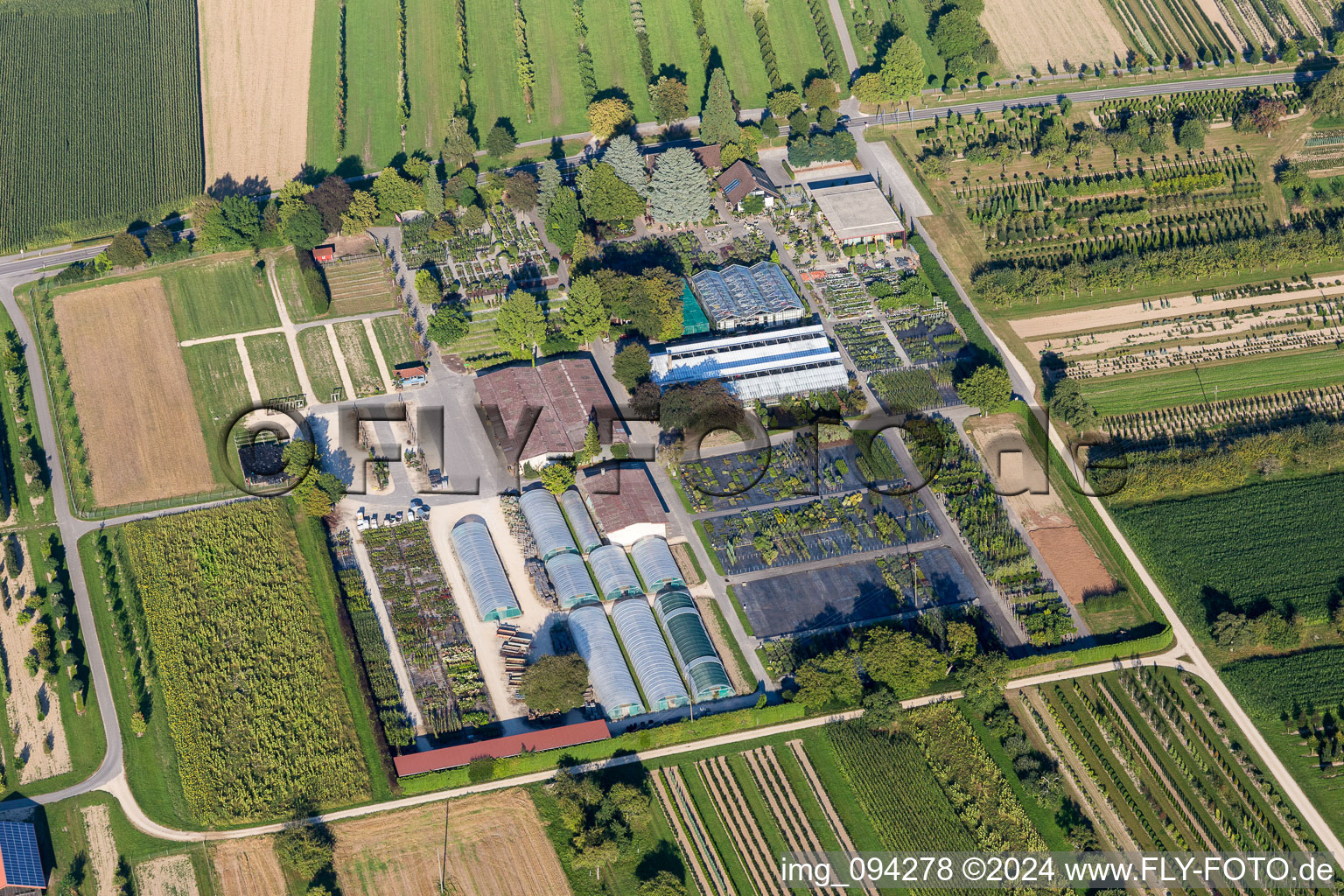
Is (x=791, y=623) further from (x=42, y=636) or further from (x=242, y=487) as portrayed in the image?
(x=42, y=636)

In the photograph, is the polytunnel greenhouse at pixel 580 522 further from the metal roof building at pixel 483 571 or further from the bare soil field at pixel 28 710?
the bare soil field at pixel 28 710

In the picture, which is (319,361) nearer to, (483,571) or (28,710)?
(483,571)

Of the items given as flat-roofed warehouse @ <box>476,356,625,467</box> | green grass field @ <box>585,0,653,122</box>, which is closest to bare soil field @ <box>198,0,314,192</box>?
green grass field @ <box>585,0,653,122</box>

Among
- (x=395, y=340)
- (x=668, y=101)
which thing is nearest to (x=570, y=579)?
(x=395, y=340)

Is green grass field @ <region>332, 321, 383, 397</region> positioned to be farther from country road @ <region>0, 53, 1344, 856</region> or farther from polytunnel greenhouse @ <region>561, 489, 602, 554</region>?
polytunnel greenhouse @ <region>561, 489, 602, 554</region>

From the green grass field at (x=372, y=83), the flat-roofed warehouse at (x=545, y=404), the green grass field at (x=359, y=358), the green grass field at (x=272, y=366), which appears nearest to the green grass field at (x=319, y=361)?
the green grass field at (x=359, y=358)
